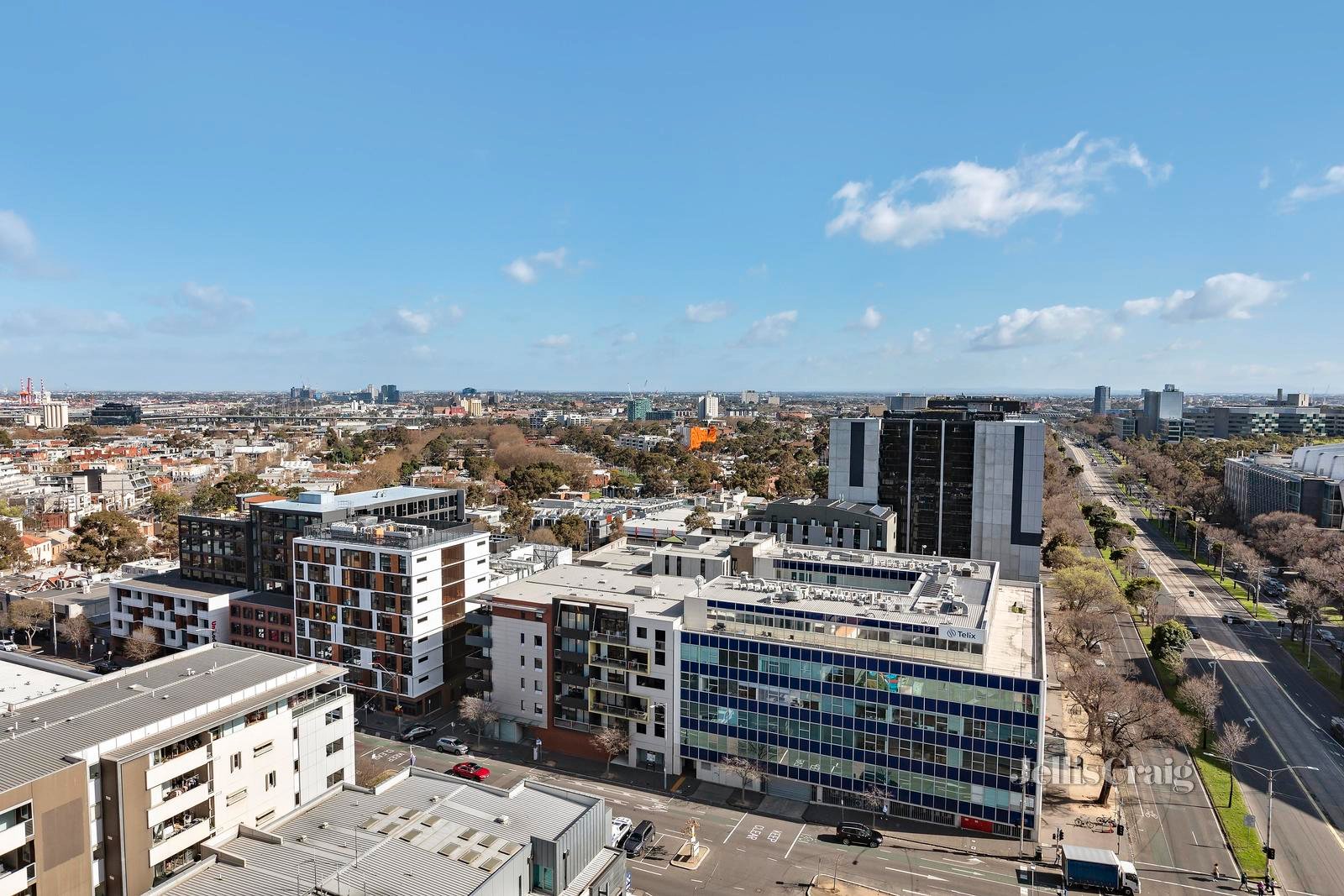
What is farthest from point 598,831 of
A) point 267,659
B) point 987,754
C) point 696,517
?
point 696,517

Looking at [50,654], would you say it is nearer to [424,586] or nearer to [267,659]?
[424,586]

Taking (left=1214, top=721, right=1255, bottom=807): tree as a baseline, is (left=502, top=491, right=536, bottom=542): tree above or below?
above

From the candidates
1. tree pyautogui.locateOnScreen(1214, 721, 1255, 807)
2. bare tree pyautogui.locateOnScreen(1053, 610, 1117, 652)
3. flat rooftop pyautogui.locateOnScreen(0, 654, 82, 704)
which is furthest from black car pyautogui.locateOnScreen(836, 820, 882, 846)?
flat rooftop pyautogui.locateOnScreen(0, 654, 82, 704)

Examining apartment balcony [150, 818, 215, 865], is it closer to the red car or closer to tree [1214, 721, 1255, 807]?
the red car

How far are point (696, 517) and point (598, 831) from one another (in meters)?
74.6

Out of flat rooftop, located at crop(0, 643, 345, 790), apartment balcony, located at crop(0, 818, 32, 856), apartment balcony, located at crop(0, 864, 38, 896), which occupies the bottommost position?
apartment balcony, located at crop(0, 864, 38, 896)

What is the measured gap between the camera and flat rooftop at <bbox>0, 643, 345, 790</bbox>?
28406 mm

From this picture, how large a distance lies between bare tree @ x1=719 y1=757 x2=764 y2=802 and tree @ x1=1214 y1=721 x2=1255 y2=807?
1063 inches

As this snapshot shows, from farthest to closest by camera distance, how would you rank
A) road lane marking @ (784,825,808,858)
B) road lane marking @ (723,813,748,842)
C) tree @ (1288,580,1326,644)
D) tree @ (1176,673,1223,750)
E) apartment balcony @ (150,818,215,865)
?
tree @ (1288,580,1326,644), tree @ (1176,673,1223,750), road lane marking @ (723,813,748,842), road lane marking @ (784,825,808,858), apartment balcony @ (150,818,215,865)

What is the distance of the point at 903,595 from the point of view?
50.4 m

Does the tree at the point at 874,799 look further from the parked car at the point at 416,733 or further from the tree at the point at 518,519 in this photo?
the tree at the point at 518,519

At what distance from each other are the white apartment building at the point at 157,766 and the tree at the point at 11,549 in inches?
3087

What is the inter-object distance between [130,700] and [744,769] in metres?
30.5

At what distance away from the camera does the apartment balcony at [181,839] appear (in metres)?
30.0
